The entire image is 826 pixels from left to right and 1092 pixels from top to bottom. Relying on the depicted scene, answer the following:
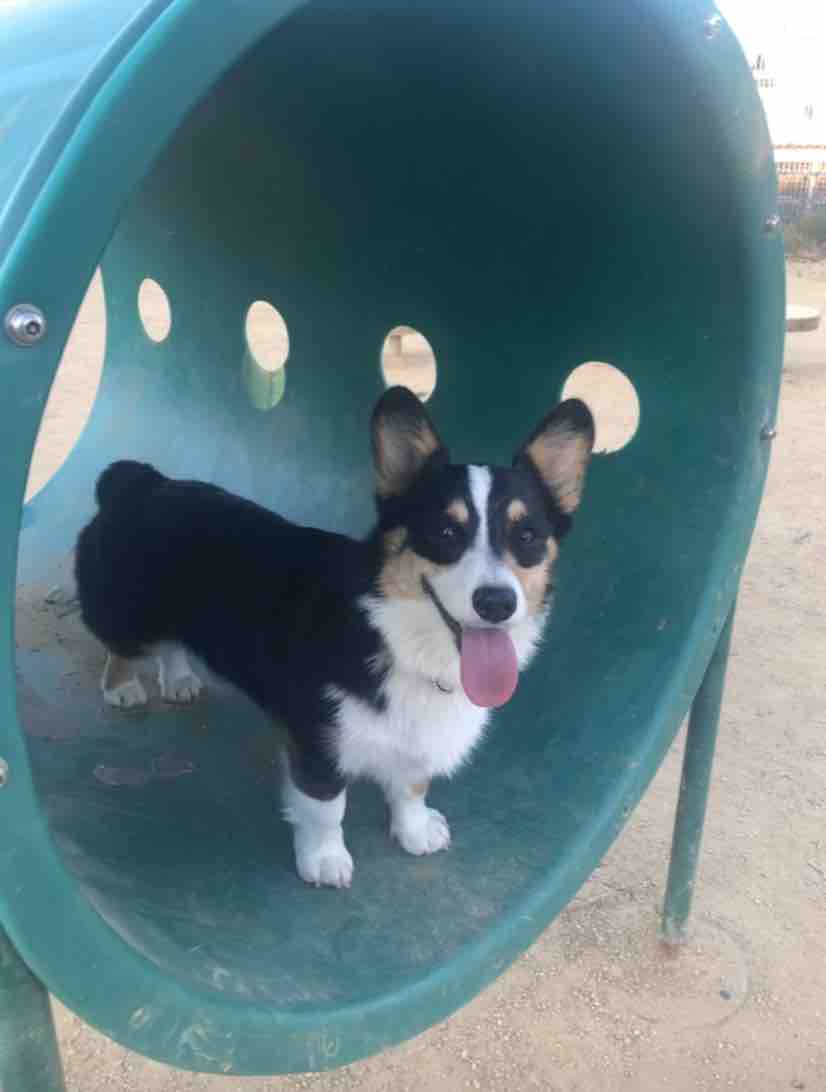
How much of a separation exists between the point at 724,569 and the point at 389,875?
1118 mm

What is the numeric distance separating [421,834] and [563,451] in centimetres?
105

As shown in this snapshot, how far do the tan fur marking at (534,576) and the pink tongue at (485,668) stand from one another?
12 centimetres

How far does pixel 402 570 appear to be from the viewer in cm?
227

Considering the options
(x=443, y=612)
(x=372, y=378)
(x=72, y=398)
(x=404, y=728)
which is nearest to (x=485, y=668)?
(x=443, y=612)

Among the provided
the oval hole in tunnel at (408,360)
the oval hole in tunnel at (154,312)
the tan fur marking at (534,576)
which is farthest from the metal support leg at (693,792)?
the oval hole in tunnel at (154,312)

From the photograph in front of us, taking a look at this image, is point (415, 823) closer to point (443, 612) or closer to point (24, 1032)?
point (443, 612)

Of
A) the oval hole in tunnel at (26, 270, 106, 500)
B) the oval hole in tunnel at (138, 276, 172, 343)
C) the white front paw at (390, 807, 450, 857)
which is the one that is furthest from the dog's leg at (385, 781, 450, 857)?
the oval hole in tunnel at (138, 276, 172, 343)

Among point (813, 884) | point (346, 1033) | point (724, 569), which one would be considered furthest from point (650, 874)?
point (346, 1033)

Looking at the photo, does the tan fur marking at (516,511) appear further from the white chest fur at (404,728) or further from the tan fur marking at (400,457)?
the white chest fur at (404,728)

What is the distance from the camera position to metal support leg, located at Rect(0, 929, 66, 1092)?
146 cm

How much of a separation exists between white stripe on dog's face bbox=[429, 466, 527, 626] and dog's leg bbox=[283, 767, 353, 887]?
56 cm

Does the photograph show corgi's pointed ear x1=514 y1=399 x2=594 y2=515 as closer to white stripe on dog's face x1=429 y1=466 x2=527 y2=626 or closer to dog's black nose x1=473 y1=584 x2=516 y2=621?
white stripe on dog's face x1=429 y1=466 x2=527 y2=626

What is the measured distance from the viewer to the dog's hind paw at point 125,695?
3.09 m

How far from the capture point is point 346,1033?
6.11 feet
